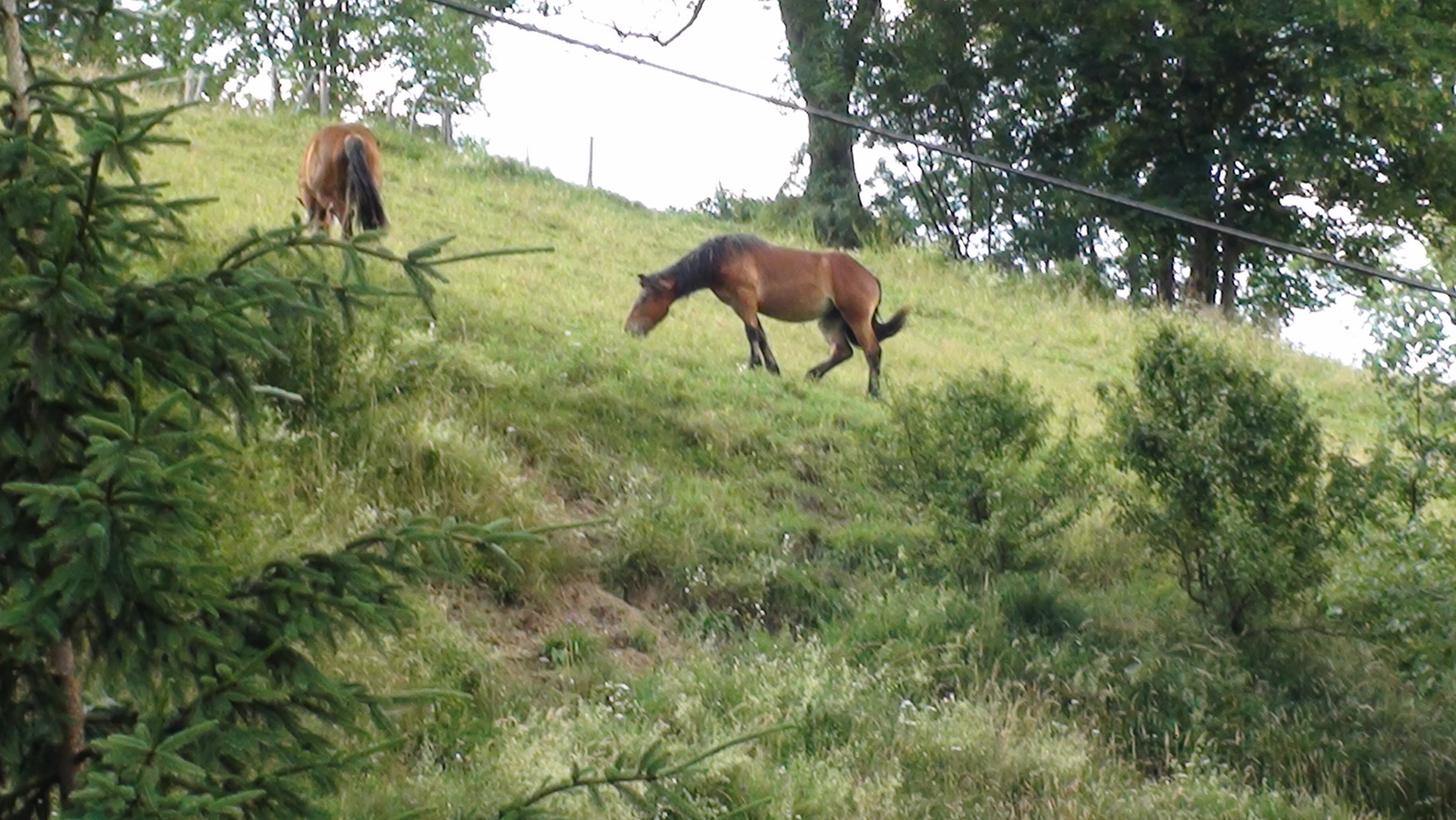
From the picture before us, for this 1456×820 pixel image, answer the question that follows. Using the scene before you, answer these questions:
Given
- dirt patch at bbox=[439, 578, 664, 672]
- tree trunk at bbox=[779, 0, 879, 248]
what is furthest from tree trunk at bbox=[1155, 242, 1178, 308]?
dirt patch at bbox=[439, 578, 664, 672]

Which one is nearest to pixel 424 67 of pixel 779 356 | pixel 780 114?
pixel 780 114

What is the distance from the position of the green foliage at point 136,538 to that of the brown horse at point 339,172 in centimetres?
1012

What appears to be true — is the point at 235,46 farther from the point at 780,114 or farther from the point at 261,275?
the point at 261,275

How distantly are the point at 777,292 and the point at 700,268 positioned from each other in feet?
2.49

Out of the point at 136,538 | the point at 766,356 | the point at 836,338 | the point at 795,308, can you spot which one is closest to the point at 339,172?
the point at 766,356

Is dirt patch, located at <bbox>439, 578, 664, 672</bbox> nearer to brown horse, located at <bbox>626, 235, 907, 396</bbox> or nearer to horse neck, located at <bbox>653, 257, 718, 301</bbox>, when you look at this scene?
brown horse, located at <bbox>626, 235, 907, 396</bbox>

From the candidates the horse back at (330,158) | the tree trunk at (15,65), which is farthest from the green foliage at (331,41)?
the tree trunk at (15,65)

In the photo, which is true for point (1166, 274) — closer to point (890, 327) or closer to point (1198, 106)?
point (1198, 106)

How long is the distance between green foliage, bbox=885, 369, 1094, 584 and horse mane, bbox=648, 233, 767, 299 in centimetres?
349

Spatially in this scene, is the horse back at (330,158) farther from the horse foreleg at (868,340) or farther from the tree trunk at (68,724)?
the tree trunk at (68,724)

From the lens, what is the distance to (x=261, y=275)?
11.3ft

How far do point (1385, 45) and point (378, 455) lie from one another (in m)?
17.5

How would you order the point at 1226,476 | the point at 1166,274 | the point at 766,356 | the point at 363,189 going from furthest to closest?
the point at 1166,274 < the point at 766,356 < the point at 363,189 < the point at 1226,476

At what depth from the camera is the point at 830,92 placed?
25000mm
